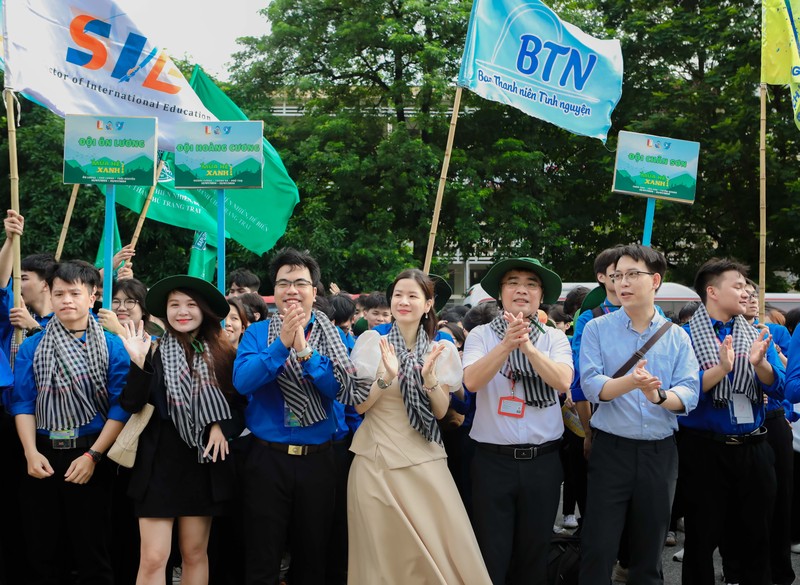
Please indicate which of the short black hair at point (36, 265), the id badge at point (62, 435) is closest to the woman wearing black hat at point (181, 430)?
the id badge at point (62, 435)

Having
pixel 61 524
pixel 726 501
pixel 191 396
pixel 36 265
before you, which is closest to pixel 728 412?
pixel 726 501

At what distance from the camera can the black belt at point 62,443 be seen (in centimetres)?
422

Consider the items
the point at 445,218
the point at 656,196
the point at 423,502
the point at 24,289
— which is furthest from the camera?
the point at 445,218

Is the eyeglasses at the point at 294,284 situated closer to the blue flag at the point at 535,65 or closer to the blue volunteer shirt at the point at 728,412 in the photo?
the blue volunteer shirt at the point at 728,412

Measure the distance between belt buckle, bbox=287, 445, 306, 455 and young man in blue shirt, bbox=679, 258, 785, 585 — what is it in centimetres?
216

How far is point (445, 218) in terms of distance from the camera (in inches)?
691

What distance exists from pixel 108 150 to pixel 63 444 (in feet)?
6.97

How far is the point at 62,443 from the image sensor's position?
13.9 ft

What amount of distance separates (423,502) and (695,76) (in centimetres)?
1640

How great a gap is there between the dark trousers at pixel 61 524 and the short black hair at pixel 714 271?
3533mm

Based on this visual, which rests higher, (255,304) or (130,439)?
(255,304)

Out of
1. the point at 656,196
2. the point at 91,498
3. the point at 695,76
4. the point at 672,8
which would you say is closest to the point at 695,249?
the point at 695,76

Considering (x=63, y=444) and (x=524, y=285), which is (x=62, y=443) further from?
(x=524, y=285)

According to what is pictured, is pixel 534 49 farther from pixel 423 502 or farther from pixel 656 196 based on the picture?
pixel 423 502
